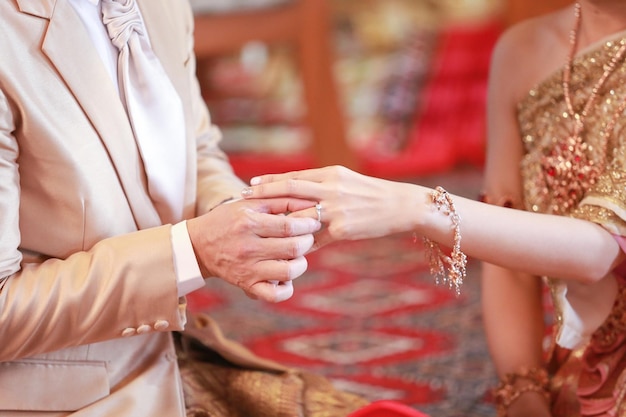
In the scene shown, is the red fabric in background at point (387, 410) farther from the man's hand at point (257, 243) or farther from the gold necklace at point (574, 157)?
the gold necklace at point (574, 157)

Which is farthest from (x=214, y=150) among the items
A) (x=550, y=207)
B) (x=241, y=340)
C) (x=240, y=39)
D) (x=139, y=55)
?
(x=240, y=39)

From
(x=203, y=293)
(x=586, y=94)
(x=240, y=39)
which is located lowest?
(x=203, y=293)

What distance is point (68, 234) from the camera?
3.66 feet

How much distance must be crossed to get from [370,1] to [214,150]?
368cm

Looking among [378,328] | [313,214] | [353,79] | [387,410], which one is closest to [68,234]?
[313,214]

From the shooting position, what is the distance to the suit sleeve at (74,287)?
1.05 meters

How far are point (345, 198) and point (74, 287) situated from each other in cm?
34

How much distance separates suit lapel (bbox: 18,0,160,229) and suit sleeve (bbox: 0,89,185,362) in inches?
3.0

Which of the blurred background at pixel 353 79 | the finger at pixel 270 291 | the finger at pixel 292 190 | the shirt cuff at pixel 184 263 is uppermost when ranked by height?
the finger at pixel 292 190

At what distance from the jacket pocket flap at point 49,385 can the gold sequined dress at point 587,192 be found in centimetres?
67

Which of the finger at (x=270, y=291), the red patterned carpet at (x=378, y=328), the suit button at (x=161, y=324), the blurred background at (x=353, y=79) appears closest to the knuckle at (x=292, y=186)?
the finger at (x=270, y=291)

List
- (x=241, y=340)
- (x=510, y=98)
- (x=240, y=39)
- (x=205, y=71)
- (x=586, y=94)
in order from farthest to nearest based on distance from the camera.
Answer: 1. (x=205, y=71)
2. (x=240, y=39)
3. (x=241, y=340)
4. (x=510, y=98)
5. (x=586, y=94)

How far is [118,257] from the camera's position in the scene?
42.9 inches

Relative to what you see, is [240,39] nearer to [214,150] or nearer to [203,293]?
[203,293]
